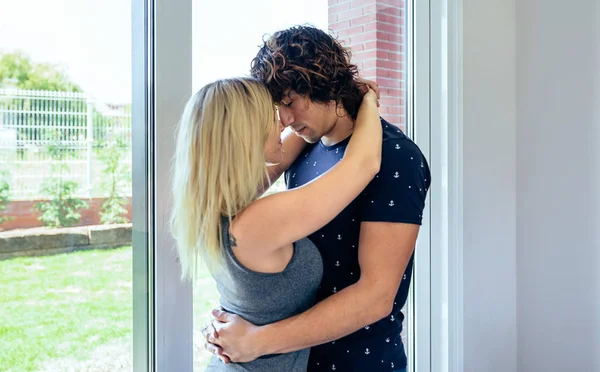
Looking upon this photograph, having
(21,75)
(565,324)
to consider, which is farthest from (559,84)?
(21,75)

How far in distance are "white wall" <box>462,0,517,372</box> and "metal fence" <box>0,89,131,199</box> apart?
134cm

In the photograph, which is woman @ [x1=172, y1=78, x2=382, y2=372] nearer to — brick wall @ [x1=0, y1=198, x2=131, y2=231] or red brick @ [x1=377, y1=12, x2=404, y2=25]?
brick wall @ [x1=0, y1=198, x2=131, y2=231]

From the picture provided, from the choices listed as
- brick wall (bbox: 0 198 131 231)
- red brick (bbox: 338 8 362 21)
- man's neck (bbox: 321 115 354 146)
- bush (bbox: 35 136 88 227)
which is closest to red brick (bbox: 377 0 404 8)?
red brick (bbox: 338 8 362 21)

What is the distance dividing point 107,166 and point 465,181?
4.38ft

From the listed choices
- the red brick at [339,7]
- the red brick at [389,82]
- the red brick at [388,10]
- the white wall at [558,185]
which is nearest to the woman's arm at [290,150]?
the red brick at [339,7]

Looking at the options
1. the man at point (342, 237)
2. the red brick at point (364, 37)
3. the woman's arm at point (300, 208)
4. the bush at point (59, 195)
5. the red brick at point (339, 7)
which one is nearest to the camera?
the woman's arm at point (300, 208)

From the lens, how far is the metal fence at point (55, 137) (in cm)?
122

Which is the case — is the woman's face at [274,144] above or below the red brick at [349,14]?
below

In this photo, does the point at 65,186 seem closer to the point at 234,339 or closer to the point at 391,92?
the point at 234,339

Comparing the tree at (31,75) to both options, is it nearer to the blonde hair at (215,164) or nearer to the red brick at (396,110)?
the blonde hair at (215,164)

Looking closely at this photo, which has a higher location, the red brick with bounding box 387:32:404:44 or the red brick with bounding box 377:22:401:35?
the red brick with bounding box 377:22:401:35

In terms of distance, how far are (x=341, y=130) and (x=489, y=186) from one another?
1039 millimetres

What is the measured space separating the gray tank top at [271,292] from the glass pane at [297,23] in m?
0.39

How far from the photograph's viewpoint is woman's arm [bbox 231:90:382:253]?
1086 mm
